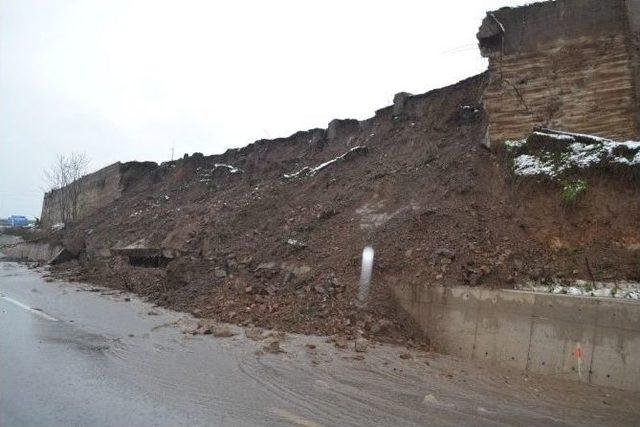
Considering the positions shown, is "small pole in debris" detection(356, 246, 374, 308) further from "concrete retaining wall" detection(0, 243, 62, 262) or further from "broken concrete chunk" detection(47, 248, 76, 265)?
"concrete retaining wall" detection(0, 243, 62, 262)

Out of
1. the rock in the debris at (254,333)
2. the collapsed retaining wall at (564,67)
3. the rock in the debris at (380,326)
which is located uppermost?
the collapsed retaining wall at (564,67)

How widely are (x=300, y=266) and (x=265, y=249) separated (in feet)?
6.34

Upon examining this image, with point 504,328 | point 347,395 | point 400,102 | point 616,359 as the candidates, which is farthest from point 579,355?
point 400,102

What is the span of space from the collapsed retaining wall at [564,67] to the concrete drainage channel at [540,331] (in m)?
4.39

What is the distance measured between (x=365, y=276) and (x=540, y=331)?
145 inches

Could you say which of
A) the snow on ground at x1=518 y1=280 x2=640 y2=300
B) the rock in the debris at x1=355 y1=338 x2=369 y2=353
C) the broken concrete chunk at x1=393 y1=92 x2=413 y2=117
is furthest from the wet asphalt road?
the broken concrete chunk at x1=393 y1=92 x2=413 y2=117

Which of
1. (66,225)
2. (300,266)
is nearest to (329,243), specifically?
(300,266)

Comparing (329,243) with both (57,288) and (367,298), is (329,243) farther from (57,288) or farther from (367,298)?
(57,288)

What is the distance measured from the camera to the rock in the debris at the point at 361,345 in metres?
7.79

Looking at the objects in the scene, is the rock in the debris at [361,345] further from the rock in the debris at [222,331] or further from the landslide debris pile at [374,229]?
the rock in the debris at [222,331]

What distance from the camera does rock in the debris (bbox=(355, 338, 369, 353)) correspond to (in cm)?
779

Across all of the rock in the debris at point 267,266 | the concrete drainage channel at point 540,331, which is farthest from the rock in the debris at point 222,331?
the concrete drainage channel at point 540,331

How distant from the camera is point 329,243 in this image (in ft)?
38.5

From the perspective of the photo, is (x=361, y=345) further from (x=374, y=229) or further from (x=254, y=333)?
(x=374, y=229)
